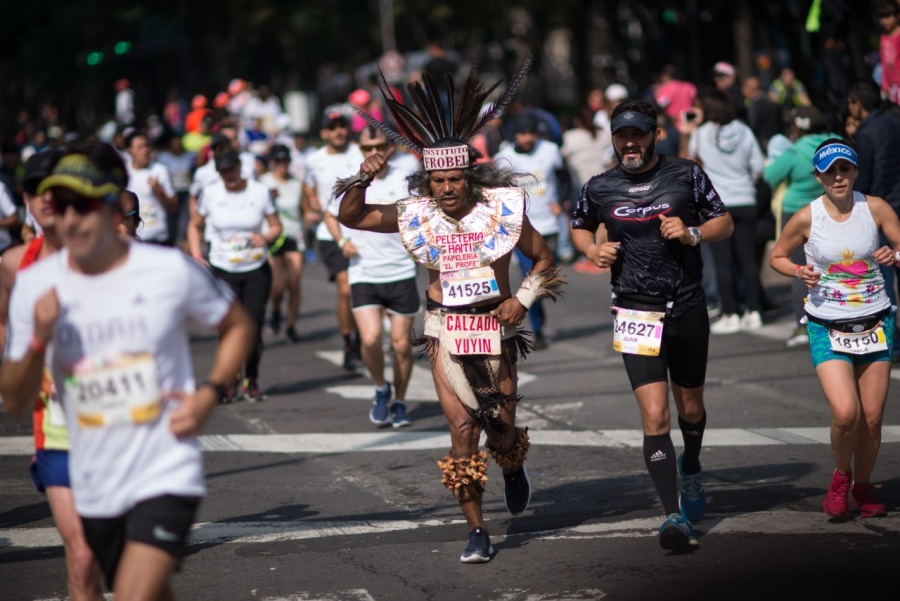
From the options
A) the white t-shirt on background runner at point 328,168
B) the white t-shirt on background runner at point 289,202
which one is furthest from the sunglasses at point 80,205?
the white t-shirt on background runner at point 289,202

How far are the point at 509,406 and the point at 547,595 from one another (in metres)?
1.14

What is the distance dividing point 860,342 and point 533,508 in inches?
75.6

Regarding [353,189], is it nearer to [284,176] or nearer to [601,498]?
[601,498]

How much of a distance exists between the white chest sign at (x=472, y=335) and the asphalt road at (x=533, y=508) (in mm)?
946

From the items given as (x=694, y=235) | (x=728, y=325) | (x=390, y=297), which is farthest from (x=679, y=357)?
(x=728, y=325)

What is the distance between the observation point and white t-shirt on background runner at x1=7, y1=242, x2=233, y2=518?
4387mm

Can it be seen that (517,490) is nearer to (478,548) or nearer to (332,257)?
(478,548)

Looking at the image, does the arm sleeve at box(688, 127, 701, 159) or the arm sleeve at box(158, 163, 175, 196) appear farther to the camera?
the arm sleeve at box(158, 163, 175, 196)

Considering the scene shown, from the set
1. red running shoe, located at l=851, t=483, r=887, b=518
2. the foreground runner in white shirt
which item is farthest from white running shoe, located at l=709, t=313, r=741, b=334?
the foreground runner in white shirt

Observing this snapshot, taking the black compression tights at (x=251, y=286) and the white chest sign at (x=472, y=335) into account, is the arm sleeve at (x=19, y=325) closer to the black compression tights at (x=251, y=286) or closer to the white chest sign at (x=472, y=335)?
the white chest sign at (x=472, y=335)

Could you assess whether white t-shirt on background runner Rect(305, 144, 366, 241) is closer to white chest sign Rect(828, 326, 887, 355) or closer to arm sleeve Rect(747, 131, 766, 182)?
arm sleeve Rect(747, 131, 766, 182)

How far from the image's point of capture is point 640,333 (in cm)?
682

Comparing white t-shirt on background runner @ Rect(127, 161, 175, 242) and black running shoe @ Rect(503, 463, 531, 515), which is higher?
white t-shirt on background runner @ Rect(127, 161, 175, 242)

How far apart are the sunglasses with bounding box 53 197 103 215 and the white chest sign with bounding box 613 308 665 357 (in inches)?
120
